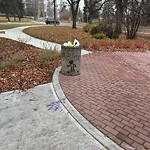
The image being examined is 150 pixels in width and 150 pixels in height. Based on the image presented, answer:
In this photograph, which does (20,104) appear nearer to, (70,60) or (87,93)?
(87,93)

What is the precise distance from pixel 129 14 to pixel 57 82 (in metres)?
13.3

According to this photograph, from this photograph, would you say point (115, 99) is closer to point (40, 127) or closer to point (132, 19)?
Result: point (40, 127)

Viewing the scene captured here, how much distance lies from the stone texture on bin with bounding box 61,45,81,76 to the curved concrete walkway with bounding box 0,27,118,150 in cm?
159

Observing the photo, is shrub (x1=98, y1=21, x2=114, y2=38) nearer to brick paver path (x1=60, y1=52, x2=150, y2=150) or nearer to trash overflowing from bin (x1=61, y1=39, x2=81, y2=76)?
brick paver path (x1=60, y1=52, x2=150, y2=150)

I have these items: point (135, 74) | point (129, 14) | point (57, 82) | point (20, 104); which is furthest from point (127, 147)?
point (129, 14)

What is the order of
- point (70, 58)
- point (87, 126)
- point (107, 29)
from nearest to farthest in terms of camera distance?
point (87, 126) → point (70, 58) → point (107, 29)

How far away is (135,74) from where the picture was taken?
21.6 ft

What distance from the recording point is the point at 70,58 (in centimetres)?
593

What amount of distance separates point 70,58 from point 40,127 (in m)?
2.91

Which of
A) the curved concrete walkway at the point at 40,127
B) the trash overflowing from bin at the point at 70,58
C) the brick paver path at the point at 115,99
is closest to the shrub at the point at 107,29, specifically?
the brick paver path at the point at 115,99

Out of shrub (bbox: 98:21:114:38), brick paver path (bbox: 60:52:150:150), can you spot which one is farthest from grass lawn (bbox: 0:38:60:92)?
shrub (bbox: 98:21:114:38)

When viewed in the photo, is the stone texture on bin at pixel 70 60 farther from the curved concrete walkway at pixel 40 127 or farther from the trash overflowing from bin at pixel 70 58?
the curved concrete walkway at pixel 40 127

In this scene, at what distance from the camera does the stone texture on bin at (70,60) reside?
5897 mm

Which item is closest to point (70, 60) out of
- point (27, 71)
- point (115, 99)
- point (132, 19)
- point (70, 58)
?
point (70, 58)
